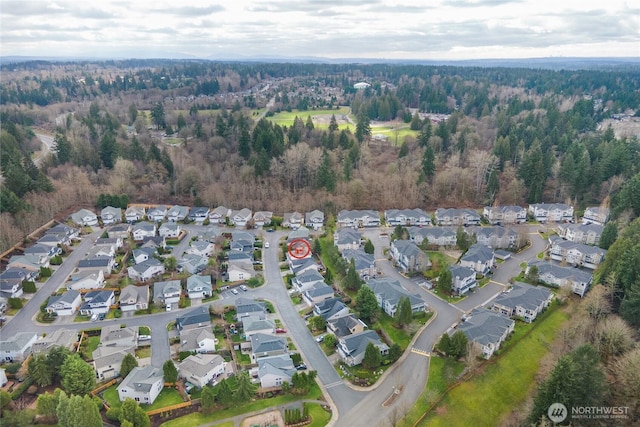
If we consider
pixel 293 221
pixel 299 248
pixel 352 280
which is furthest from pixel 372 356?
pixel 293 221

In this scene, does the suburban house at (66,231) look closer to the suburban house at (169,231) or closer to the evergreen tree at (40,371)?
the suburban house at (169,231)

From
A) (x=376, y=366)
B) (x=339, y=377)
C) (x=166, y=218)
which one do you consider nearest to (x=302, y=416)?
(x=339, y=377)

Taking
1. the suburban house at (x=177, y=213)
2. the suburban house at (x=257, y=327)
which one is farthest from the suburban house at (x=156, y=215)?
the suburban house at (x=257, y=327)

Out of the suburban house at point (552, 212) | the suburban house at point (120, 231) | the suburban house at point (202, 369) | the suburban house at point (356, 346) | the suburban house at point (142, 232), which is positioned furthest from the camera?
the suburban house at point (552, 212)

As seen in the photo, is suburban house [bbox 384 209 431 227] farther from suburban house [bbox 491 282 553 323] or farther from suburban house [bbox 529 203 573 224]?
suburban house [bbox 491 282 553 323]

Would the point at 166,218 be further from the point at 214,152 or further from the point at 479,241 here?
the point at 479,241
